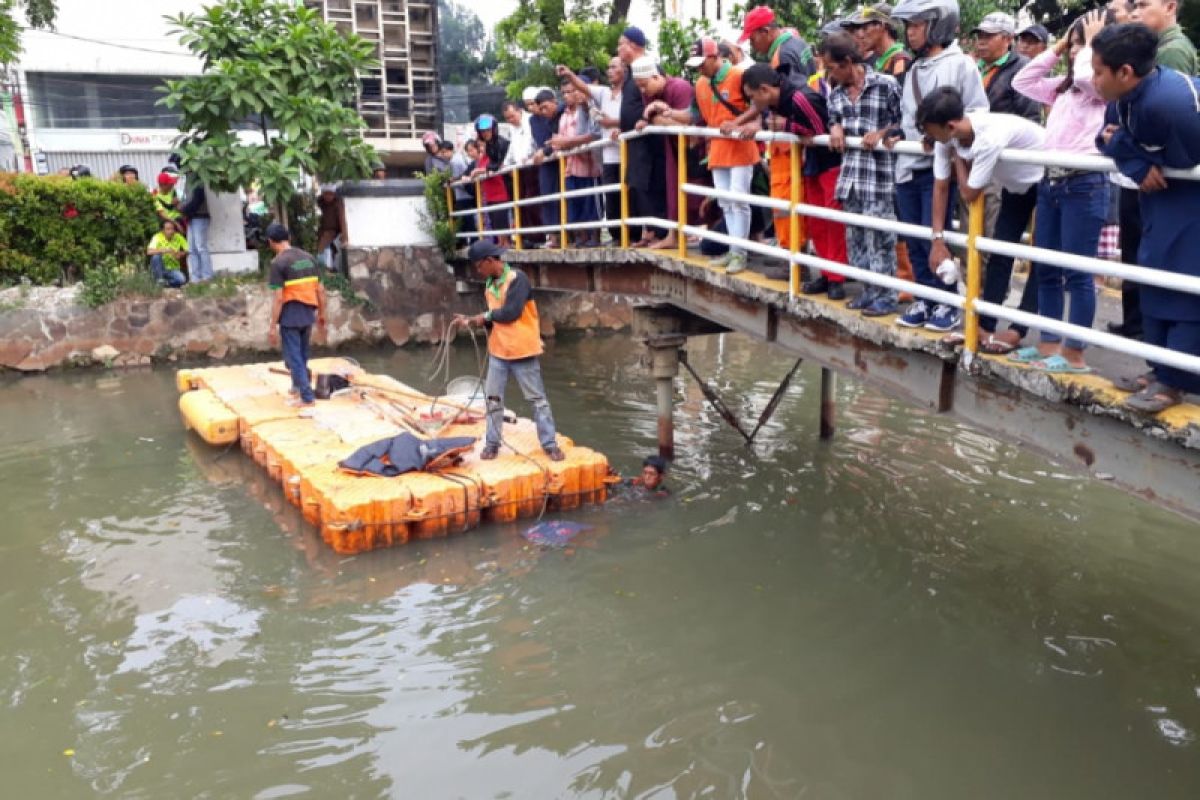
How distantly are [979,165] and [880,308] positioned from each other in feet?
4.28

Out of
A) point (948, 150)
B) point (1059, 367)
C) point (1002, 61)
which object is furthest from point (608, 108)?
point (1059, 367)

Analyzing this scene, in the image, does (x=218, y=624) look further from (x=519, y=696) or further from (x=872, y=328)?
(x=872, y=328)

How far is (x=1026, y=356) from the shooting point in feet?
15.4

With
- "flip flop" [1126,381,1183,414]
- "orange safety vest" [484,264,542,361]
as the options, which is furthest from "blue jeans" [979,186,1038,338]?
"orange safety vest" [484,264,542,361]

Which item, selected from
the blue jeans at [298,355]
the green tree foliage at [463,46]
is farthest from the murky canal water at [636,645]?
the green tree foliage at [463,46]

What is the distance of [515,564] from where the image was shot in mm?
7000

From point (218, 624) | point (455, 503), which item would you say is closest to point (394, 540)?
point (455, 503)

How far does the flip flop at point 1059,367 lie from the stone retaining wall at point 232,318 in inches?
492

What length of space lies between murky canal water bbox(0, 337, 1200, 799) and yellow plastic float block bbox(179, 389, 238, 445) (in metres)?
0.68

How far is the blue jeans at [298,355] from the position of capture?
32.5 feet

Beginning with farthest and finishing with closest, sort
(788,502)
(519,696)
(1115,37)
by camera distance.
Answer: (788,502) < (519,696) < (1115,37)

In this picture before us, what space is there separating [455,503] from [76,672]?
2.74 meters

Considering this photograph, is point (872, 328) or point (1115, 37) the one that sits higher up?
point (1115, 37)

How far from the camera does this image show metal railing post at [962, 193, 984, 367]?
467cm
